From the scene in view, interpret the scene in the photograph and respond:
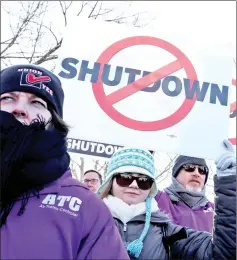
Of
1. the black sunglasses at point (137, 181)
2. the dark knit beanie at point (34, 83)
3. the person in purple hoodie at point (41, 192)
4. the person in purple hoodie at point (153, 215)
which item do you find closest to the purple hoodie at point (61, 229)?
the person in purple hoodie at point (41, 192)

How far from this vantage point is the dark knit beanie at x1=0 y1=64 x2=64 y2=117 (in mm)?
1443

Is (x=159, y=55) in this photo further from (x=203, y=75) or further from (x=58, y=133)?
(x=58, y=133)

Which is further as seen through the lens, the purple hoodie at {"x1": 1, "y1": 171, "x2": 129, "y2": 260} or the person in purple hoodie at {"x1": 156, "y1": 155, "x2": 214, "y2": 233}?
the person in purple hoodie at {"x1": 156, "y1": 155, "x2": 214, "y2": 233}

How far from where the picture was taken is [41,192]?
4.19ft

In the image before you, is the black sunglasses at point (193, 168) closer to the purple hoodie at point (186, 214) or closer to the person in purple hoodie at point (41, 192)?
the purple hoodie at point (186, 214)

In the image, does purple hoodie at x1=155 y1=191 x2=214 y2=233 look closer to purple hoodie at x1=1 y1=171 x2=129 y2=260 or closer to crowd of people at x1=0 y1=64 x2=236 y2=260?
crowd of people at x1=0 y1=64 x2=236 y2=260

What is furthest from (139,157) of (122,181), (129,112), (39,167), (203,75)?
(39,167)

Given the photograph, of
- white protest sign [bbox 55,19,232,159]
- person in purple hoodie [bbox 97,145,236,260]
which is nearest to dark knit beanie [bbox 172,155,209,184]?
white protest sign [bbox 55,19,232,159]

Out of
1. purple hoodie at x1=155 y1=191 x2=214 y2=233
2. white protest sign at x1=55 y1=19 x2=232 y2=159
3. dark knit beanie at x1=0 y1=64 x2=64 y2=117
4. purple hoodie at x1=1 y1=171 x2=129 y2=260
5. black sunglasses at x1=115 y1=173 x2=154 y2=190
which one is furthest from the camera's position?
purple hoodie at x1=155 y1=191 x2=214 y2=233

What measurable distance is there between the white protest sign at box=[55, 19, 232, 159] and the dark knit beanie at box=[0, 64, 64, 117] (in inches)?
27.2

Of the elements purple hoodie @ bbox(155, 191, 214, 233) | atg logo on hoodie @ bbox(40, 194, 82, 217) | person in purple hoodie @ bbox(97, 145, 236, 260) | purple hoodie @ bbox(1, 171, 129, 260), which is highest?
atg logo on hoodie @ bbox(40, 194, 82, 217)

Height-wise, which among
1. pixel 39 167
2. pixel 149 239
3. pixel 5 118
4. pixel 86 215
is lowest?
pixel 149 239

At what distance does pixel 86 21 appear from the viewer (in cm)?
256

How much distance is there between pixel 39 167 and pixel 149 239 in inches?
31.6
